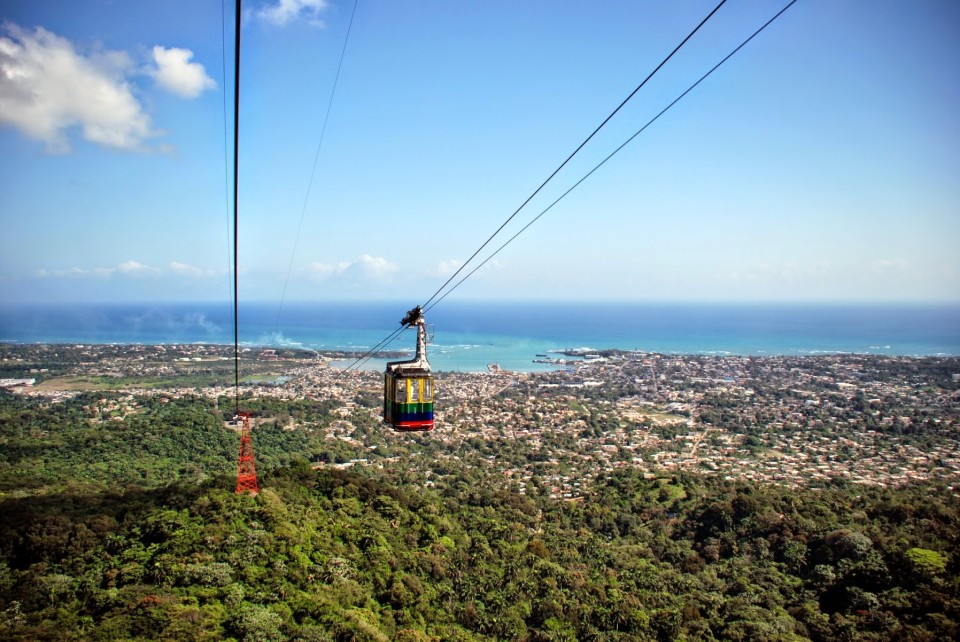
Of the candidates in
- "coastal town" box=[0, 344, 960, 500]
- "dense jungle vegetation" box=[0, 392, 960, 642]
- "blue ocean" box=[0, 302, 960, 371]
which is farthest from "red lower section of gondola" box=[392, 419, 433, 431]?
"blue ocean" box=[0, 302, 960, 371]

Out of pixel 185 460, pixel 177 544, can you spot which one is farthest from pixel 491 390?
pixel 177 544

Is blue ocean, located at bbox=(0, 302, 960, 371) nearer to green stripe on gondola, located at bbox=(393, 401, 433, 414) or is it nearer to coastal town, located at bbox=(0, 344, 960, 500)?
coastal town, located at bbox=(0, 344, 960, 500)

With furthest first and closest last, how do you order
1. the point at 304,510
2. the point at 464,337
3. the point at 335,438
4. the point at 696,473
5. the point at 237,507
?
the point at 464,337, the point at 335,438, the point at 696,473, the point at 304,510, the point at 237,507

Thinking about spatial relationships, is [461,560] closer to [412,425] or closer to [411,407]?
[412,425]

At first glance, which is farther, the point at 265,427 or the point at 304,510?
the point at 265,427

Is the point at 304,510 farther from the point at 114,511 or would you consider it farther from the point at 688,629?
the point at 688,629

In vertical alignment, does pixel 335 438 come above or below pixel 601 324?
below
